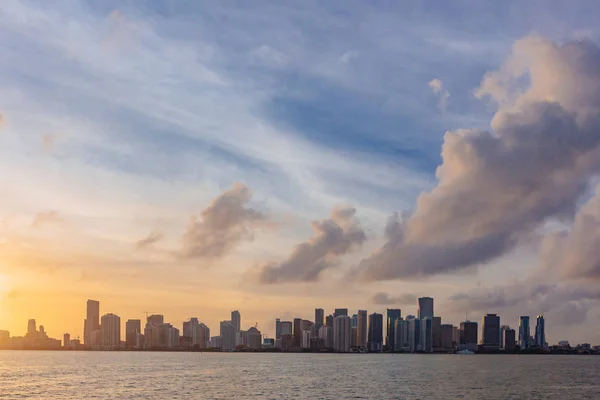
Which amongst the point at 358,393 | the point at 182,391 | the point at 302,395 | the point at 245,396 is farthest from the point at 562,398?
the point at 182,391

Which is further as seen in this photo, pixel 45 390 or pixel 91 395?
pixel 45 390

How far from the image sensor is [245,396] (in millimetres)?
175500

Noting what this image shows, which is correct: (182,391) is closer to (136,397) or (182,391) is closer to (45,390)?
(136,397)

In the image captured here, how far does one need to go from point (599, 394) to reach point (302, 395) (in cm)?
9010

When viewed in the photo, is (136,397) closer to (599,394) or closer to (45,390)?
(45,390)

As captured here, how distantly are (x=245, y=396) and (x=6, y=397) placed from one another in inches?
2479

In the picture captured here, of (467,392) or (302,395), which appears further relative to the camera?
(467,392)

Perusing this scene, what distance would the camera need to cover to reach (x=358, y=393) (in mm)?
189625

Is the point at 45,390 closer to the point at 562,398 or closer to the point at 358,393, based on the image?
the point at 358,393

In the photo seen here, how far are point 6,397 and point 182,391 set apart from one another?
46.5 m

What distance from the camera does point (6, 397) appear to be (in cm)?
17362

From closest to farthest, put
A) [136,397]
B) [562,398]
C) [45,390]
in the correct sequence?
[136,397] → [562,398] → [45,390]

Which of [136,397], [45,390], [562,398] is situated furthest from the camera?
[45,390]

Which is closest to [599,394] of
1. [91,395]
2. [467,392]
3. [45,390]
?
[467,392]
